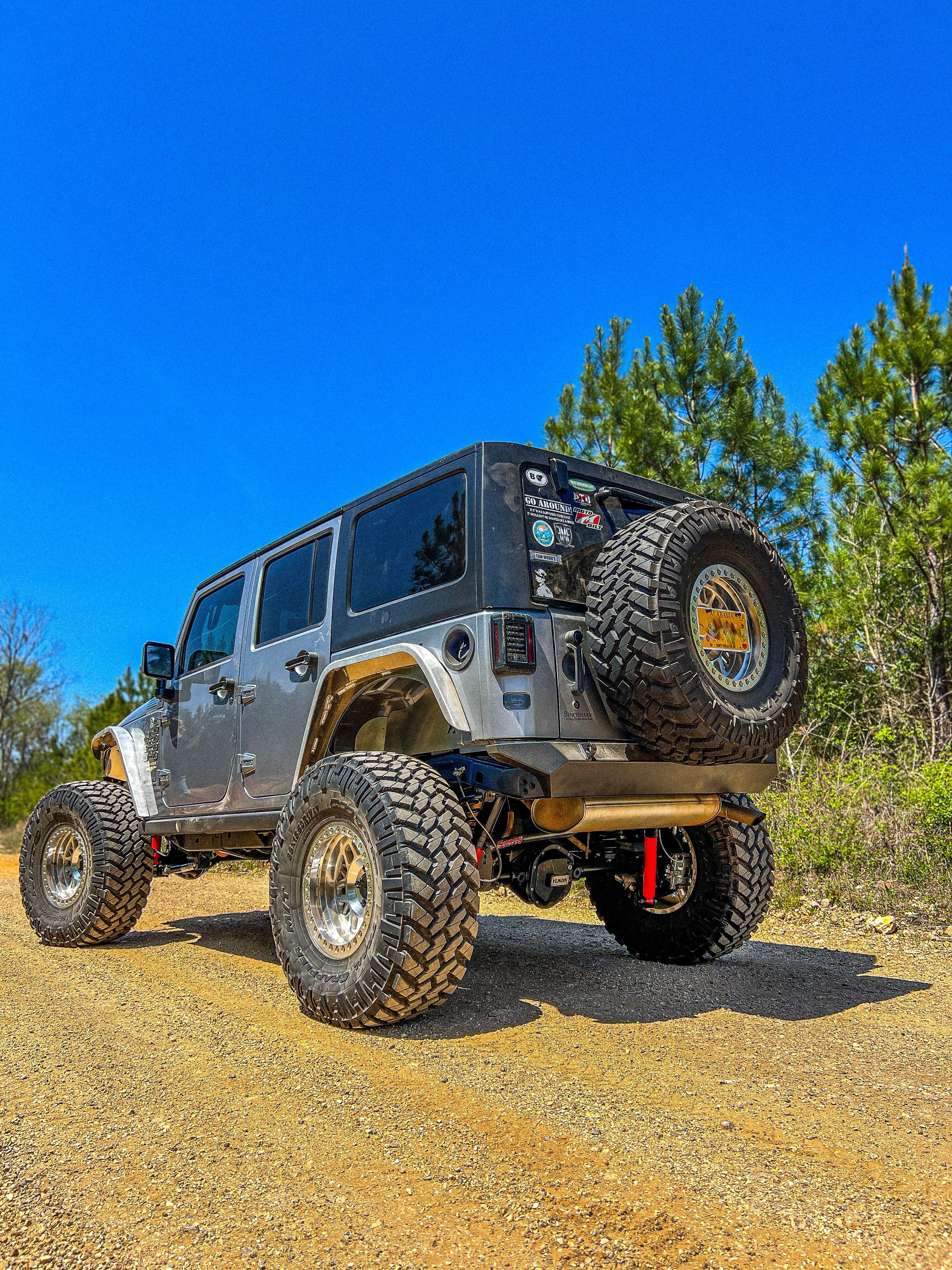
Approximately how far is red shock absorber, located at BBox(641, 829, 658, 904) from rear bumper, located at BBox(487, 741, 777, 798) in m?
0.53

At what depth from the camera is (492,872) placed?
3.88 meters

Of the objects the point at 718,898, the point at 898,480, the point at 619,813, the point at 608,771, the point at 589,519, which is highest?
the point at 898,480

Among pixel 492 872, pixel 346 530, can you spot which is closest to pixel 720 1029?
pixel 492 872

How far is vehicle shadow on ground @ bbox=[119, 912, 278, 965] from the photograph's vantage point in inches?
214

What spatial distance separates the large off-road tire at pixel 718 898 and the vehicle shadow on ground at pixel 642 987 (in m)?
0.11

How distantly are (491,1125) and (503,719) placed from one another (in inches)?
56.4

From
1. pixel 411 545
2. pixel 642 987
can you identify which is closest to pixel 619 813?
pixel 642 987

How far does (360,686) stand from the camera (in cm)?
421

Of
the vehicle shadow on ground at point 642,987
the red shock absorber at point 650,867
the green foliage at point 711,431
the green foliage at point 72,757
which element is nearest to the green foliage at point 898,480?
the green foliage at point 711,431

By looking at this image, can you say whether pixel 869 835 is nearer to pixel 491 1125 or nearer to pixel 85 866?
pixel 491 1125

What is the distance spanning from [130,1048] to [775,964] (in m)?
3.38

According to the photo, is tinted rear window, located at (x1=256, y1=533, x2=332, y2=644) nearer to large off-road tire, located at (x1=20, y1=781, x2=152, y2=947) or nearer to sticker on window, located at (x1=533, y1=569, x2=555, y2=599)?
sticker on window, located at (x1=533, y1=569, x2=555, y2=599)

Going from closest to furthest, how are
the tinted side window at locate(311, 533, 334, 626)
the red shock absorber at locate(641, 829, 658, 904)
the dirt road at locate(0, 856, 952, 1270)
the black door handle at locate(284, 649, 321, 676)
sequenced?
the dirt road at locate(0, 856, 952, 1270), the red shock absorber at locate(641, 829, 658, 904), the black door handle at locate(284, 649, 321, 676), the tinted side window at locate(311, 533, 334, 626)

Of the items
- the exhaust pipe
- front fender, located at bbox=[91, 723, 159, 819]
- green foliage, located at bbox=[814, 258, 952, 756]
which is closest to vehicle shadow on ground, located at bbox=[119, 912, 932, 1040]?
the exhaust pipe
